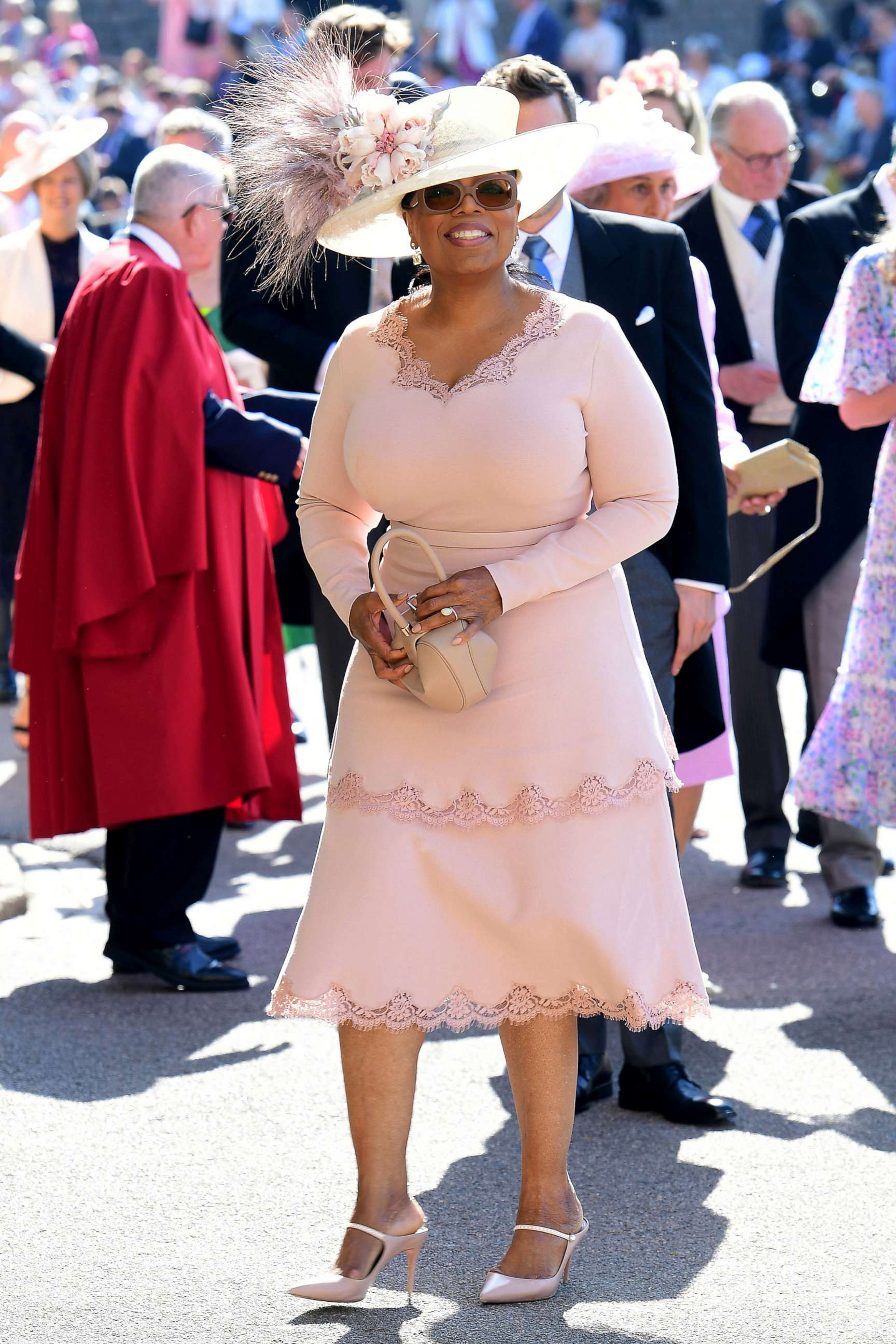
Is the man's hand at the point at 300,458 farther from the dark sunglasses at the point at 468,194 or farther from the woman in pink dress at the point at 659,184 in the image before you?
the dark sunglasses at the point at 468,194

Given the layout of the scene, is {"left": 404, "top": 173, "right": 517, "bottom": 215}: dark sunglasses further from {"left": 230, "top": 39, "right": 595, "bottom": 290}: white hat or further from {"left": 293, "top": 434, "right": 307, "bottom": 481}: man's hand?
{"left": 293, "top": 434, "right": 307, "bottom": 481}: man's hand

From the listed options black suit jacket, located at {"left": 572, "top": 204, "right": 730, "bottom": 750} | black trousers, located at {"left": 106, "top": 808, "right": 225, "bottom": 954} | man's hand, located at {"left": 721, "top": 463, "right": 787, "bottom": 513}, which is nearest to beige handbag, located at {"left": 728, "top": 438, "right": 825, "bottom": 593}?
man's hand, located at {"left": 721, "top": 463, "right": 787, "bottom": 513}

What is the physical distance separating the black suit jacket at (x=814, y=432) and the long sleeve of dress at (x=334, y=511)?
2.68 meters

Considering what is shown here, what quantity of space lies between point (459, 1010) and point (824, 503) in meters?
3.13

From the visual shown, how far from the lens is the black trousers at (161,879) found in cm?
521

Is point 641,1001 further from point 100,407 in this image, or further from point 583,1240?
point 100,407

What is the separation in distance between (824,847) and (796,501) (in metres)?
1.07

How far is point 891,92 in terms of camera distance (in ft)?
51.9

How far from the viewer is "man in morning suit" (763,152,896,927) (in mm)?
5883

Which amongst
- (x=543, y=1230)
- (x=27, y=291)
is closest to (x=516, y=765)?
(x=543, y=1230)

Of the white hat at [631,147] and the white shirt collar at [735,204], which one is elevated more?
the white hat at [631,147]

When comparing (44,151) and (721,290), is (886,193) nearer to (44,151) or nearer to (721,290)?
(721,290)

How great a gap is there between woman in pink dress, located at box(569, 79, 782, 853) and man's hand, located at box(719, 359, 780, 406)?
1.51 m

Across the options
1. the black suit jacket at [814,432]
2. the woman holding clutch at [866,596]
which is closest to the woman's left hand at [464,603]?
the woman holding clutch at [866,596]
